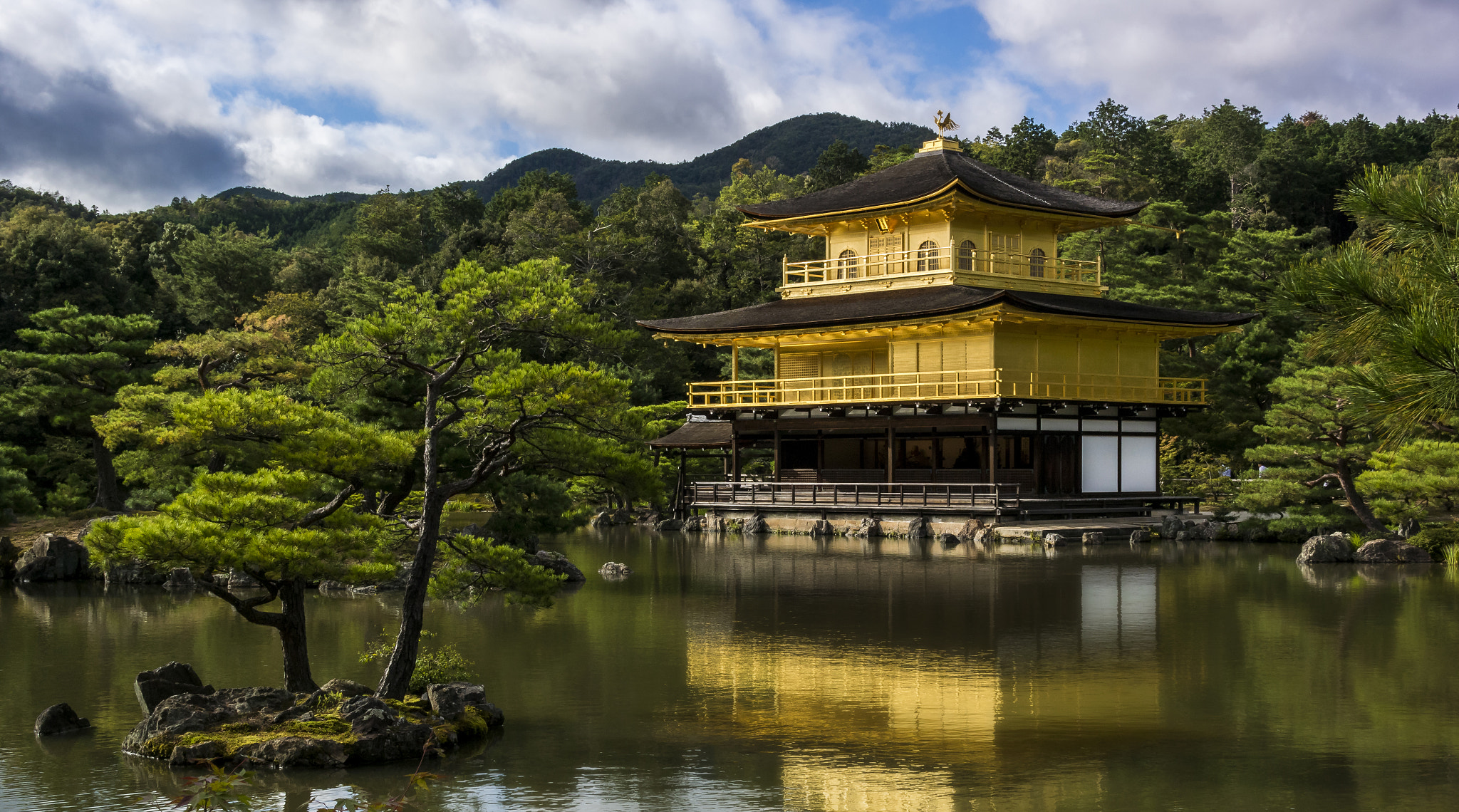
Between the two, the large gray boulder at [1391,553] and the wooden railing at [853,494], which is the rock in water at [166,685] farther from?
the wooden railing at [853,494]

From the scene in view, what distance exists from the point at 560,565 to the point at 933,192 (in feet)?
55.0

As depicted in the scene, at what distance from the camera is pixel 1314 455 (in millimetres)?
26547

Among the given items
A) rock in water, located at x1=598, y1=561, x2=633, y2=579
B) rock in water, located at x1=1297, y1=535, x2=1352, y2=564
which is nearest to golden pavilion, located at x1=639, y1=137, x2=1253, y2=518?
rock in water, located at x1=1297, y1=535, x2=1352, y2=564

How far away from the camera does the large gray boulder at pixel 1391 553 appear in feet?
79.0

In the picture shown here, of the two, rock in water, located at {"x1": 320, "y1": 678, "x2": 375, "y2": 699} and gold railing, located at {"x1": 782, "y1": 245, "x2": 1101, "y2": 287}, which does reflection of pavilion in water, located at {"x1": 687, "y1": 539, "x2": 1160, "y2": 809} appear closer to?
rock in water, located at {"x1": 320, "y1": 678, "x2": 375, "y2": 699}

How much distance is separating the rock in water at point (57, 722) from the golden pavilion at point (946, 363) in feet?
73.6

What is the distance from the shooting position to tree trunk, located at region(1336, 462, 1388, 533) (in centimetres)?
2647

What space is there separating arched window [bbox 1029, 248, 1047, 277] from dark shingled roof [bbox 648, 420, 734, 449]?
9823mm

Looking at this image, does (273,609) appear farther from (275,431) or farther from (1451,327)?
(1451,327)

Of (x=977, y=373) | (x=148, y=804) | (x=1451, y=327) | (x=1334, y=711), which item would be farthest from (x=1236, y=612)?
(x=977, y=373)

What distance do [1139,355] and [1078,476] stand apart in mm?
4539

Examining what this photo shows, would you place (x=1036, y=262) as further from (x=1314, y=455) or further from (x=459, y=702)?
(x=459, y=702)

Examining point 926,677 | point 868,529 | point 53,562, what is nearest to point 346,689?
point 926,677

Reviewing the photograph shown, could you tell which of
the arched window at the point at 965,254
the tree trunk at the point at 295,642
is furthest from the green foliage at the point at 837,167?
the tree trunk at the point at 295,642
